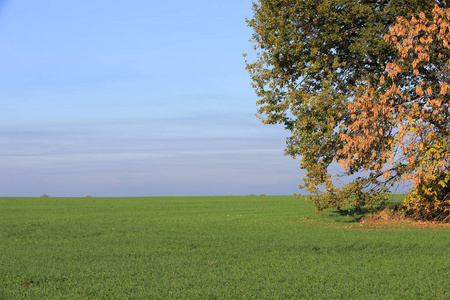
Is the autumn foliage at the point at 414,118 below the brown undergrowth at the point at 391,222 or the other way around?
the other way around

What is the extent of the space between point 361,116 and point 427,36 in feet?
13.3

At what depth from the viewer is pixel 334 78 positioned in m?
20.0

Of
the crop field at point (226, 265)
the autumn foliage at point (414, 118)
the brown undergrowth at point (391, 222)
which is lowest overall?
the crop field at point (226, 265)

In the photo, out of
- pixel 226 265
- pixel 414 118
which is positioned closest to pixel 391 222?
pixel 414 118

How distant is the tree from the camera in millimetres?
18234

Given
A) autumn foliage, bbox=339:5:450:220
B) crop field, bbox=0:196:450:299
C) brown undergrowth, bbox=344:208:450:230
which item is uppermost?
autumn foliage, bbox=339:5:450:220

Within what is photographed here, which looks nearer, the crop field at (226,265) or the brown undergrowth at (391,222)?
the crop field at (226,265)

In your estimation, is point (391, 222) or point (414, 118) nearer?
point (414, 118)

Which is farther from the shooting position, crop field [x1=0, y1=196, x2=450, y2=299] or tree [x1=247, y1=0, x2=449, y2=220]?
tree [x1=247, y1=0, x2=449, y2=220]

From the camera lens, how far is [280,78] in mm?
20656

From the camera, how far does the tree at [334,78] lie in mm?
18234

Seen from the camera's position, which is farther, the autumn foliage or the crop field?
the autumn foliage

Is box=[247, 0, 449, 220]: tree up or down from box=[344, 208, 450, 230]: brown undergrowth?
up

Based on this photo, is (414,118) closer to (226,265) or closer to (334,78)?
(334,78)
